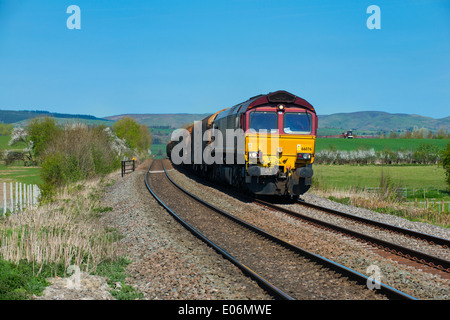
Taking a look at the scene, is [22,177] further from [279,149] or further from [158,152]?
[158,152]

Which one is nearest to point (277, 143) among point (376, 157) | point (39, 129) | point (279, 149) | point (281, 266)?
point (279, 149)

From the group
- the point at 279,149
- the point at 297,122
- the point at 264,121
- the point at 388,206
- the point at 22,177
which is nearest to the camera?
the point at 279,149

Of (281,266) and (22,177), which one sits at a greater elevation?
(281,266)

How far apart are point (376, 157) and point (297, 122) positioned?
5285cm

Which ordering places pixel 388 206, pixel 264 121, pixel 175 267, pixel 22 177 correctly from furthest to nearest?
pixel 22 177
pixel 388 206
pixel 264 121
pixel 175 267

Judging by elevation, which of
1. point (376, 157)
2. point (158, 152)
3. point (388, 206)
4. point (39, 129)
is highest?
point (39, 129)

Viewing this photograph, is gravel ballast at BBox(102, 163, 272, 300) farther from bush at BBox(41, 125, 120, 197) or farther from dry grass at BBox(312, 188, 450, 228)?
bush at BBox(41, 125, 120, 197)

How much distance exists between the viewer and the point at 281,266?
23.6 feet

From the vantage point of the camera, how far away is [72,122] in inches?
1089

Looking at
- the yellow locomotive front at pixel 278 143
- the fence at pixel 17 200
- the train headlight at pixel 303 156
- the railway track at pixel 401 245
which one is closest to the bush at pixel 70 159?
the fence at pixel 17 200

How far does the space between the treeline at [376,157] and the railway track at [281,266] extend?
5185 centimetres

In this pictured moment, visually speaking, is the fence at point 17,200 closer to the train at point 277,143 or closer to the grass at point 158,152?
the train at point 277,143

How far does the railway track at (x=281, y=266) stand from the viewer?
5801 millimetres
